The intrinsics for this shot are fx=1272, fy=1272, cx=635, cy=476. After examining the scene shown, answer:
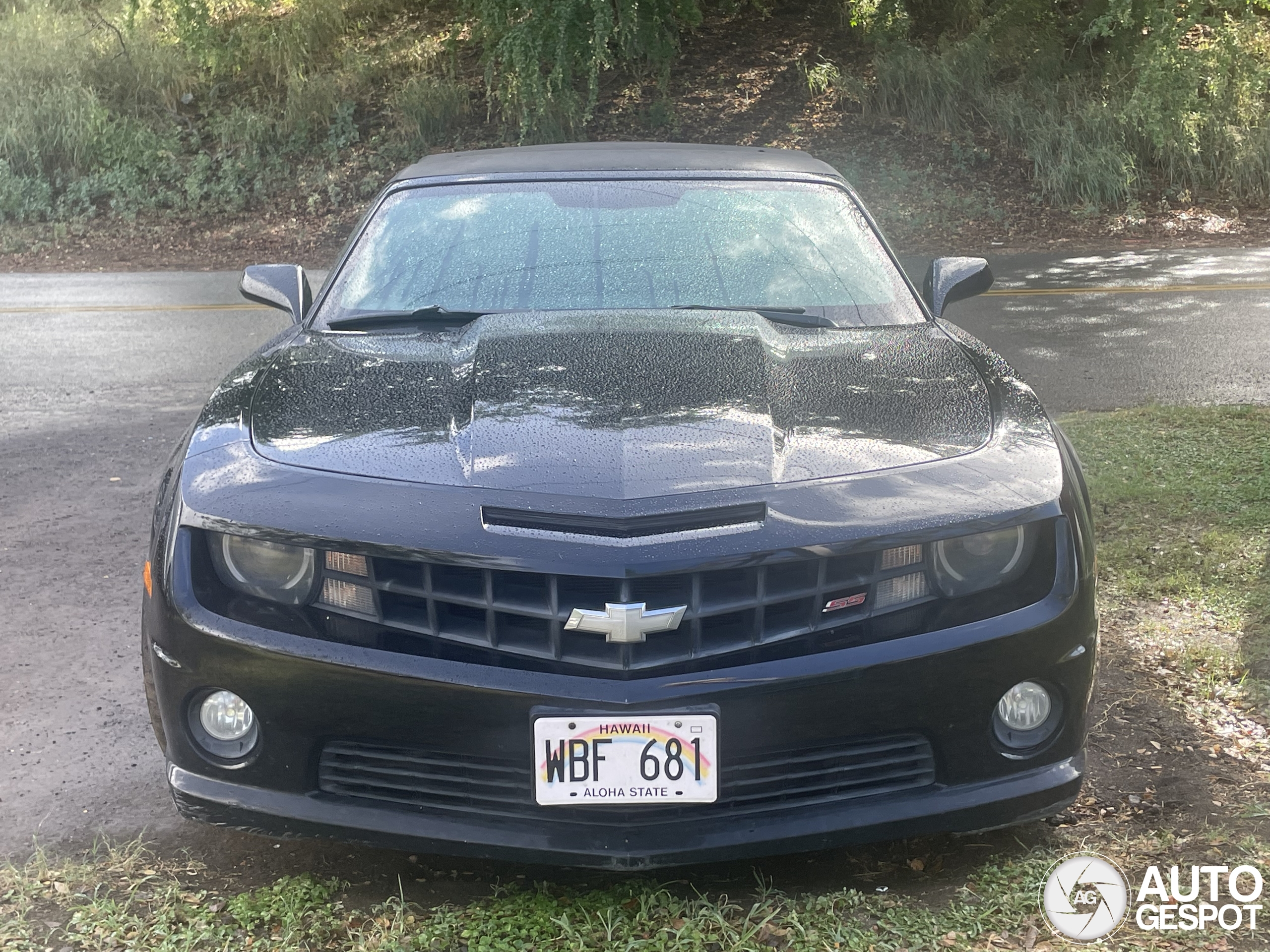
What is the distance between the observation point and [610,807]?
2512 millimetres

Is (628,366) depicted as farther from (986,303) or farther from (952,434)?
(986,303)

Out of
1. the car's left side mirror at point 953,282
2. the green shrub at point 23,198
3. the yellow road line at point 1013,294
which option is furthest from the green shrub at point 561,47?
the car's left side mirror at point 953,282

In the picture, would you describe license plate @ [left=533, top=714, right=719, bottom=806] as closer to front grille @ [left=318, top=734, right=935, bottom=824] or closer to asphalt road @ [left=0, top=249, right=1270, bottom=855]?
front grille @ [left=318, top=734, right=935, bottom=824]

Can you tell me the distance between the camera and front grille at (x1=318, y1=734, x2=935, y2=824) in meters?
2.52

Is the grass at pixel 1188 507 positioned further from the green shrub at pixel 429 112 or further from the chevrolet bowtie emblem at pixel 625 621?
the green shrub at pixel 429 112

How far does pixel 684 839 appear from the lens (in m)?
2.51

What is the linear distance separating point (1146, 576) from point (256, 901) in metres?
3.17

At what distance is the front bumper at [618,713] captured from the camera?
96.3 inches

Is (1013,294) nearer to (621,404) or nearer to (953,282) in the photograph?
(953,282)

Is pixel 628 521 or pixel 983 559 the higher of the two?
pixel 628 521

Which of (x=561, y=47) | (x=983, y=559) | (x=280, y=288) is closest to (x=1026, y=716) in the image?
(x=983, y=559)

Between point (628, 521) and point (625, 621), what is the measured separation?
19 centimetres

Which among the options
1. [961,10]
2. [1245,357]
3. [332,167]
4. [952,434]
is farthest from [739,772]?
[961,10]

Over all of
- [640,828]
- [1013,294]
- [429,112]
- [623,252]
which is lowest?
[1013,294]
